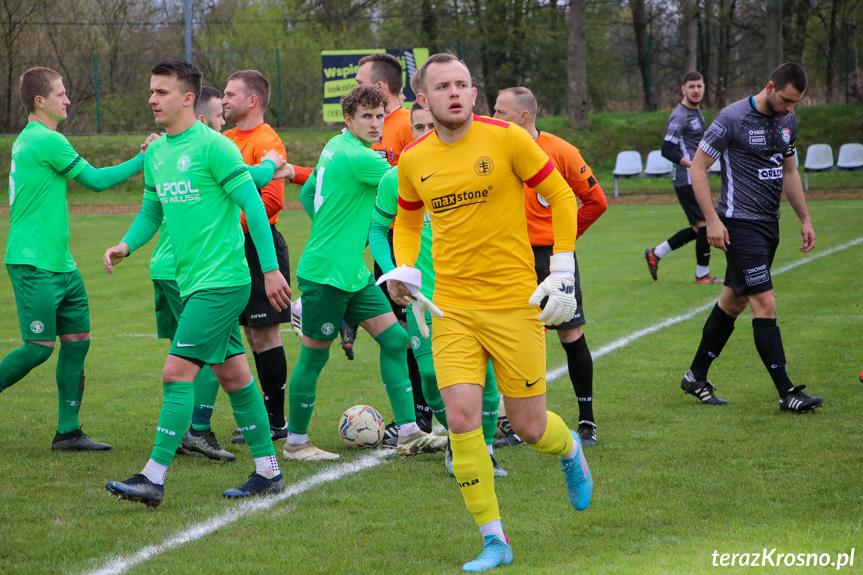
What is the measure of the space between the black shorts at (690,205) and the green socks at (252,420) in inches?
322

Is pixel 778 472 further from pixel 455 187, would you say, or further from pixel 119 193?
pixel 119 193

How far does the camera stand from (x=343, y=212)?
559 centimetres

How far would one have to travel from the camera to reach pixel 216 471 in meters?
5.44

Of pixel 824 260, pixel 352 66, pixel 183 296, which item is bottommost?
pixel 824 260

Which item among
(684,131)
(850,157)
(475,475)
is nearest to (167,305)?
(475,475)

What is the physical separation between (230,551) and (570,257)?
2.03 metres

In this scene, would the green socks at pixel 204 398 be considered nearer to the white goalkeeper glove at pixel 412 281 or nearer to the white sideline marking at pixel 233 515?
the white sideline marking at pixel 233 515

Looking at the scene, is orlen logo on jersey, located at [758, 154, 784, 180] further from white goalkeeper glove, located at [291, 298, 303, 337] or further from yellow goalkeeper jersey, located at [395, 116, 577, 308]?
white goalkeeper glove, located at [291, 298, 303, 337]

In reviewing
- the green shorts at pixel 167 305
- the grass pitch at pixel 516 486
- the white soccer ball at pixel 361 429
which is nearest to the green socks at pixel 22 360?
the grass pitch at pixel 516 486

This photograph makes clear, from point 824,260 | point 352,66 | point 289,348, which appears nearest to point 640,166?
point 352,66

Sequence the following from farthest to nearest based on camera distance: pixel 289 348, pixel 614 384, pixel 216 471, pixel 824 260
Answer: pixel 824 260
pixel 289 348
pixel 614 384
pixel 216 471

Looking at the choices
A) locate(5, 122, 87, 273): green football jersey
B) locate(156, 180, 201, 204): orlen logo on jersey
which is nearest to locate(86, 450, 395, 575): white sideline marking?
locate(156, 180, 201, 204): orlen logo on jersey

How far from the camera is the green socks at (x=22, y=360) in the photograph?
19.2ft

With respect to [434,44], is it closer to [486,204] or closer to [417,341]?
[417,341]
